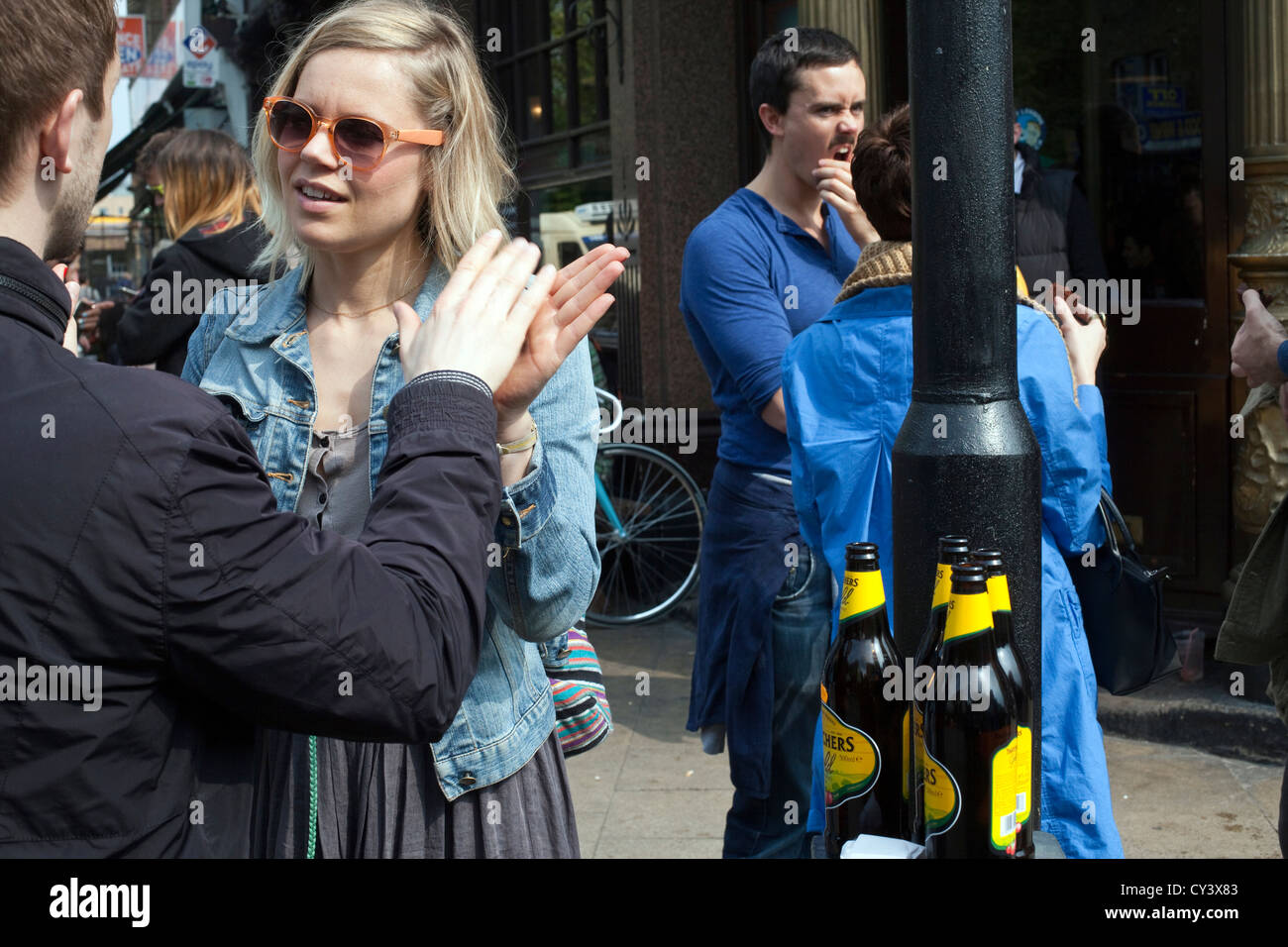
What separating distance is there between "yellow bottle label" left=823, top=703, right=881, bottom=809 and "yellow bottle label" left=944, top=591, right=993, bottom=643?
240 millimetres

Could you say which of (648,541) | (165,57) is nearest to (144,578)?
(648,541)

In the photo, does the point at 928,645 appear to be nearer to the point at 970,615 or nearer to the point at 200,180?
the point at 970,615

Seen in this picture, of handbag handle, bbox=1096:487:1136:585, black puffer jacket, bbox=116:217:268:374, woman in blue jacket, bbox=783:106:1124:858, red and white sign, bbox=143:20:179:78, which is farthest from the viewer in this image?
red and white sign, bbox=143:20:179:78

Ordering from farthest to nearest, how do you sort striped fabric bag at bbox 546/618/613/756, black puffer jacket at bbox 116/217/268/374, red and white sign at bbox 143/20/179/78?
red and white sign at bbox 143/20/179/78
black puffer jacket at bbox 116/217/268/374
striped fabric bag at bbox 546/618/613/756

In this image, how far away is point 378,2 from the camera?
2.14 metres

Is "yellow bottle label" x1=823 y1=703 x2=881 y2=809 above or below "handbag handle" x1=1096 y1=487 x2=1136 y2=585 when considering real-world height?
below

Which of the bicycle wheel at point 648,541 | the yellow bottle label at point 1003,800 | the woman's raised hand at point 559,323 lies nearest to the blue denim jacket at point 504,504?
the woman's raised hand at point 559,323

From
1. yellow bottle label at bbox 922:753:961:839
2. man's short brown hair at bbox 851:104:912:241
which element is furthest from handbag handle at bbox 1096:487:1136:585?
yellow bottle label at bbox 922:753:961:839

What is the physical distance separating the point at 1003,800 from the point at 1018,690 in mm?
140

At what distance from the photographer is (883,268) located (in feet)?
8.99

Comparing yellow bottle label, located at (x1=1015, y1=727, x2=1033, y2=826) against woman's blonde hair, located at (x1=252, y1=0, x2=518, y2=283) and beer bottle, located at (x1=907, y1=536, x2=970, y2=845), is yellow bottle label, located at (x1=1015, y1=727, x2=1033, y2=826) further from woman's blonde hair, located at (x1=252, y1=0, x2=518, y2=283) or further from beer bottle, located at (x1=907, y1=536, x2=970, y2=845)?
woman's blonde hair, located at (x1=252, y1=0, x2=518, y2=283)

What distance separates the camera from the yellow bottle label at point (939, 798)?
165 centimetres

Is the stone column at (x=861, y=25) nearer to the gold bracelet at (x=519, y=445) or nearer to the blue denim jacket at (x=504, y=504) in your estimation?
the blue denim jacket at (x=504, y=504)

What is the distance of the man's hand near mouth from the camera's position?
3.39 metres
